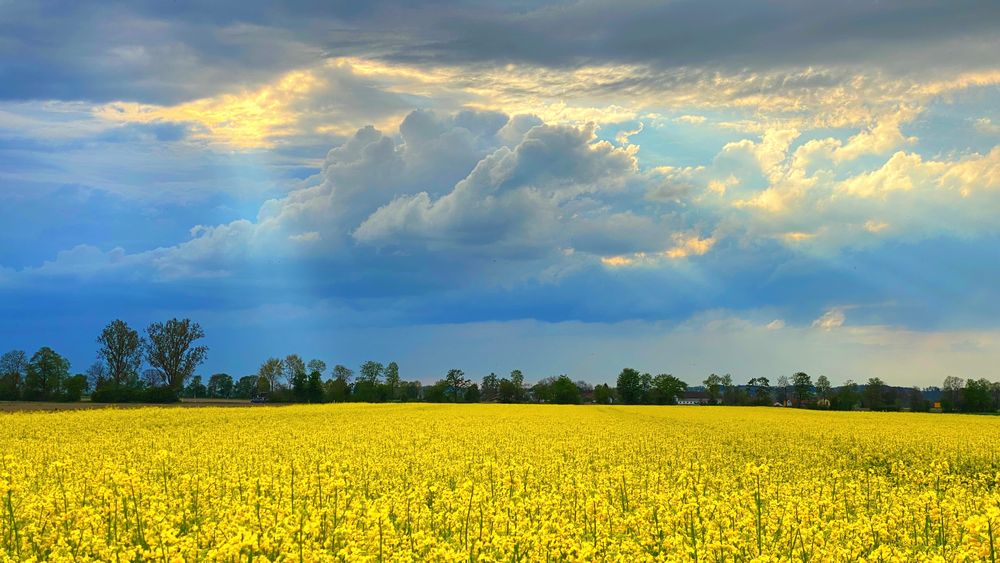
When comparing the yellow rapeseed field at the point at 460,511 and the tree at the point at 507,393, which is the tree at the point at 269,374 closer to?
the tree at the point at 507,393

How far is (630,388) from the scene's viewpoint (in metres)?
138

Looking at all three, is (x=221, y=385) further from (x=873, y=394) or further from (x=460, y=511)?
(x=460, y=511)

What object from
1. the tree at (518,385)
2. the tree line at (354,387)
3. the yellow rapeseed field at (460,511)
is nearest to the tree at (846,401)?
the tree line at (354,387)

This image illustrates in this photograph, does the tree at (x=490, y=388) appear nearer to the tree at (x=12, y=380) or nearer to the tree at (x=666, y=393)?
the tree at (x=666, y=393)

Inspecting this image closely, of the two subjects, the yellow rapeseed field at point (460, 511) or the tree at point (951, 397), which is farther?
the tree at point (951, 397)

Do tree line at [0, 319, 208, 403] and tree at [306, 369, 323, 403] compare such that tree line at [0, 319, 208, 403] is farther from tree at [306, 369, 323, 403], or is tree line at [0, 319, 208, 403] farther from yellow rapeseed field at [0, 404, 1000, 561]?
yellow rapeseed field at [0, 404, 1000, 561]

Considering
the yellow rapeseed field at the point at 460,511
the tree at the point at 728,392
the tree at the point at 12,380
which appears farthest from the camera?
the tree at the point at 728,392

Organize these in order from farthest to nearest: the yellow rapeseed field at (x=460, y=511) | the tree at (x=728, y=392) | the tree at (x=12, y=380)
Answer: the tree at (x=728, y=392) → the tree at (x=12, y=380) → the yellow rapeseed field at (x=460, y=511)

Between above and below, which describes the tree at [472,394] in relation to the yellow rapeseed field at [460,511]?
below

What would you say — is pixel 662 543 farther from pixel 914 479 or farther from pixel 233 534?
pixel 914 479

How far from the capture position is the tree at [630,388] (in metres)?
137

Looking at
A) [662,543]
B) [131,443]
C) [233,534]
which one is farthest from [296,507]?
[131,443]

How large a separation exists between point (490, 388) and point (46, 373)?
8602 centimetres

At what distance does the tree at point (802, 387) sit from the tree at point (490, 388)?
2540 inches
